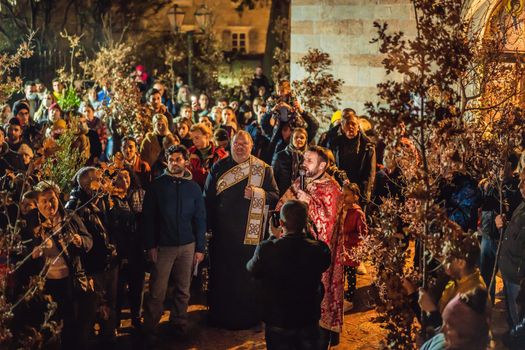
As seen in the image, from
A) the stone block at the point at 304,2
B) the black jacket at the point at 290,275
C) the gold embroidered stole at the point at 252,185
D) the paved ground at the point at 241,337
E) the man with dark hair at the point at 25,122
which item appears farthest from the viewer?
the stone block at the point at 304,2

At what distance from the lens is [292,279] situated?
6070 mm

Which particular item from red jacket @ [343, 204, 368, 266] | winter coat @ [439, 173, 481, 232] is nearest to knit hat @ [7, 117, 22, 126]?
red jacket @ [343, 204, 368, 266]

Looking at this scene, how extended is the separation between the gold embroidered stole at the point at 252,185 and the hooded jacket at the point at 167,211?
558 mm

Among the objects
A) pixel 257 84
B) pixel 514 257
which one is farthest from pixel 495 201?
pixel 257 84

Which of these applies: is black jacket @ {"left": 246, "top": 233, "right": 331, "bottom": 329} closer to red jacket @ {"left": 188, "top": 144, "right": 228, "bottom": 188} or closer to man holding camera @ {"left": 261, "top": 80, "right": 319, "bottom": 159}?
red jacket @ {"left": 188, "top": 144, "right": 228, "bottom": 188}

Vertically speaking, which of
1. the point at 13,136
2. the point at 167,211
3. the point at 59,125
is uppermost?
the point at 59,125

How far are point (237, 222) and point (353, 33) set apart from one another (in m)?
Answer: 7.40

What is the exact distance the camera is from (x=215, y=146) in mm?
10984

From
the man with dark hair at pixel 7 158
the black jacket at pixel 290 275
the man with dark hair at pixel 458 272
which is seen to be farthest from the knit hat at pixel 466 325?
the man with dark hair at pixel 7 158

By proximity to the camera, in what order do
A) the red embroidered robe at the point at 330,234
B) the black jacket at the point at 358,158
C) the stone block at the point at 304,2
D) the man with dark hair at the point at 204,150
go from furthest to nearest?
the stone block at the point at 304,2
the black jacket at the point at 358,158
the man with dark hair at the point at 204,150
the red embroidered robe at the point at 330,234

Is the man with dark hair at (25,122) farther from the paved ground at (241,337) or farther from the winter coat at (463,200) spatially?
the winter coat at (463,200)

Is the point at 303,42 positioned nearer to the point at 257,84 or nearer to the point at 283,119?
the point at 283,119

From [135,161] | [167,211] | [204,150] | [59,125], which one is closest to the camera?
[167,211]

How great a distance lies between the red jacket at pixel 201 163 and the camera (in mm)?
10227
